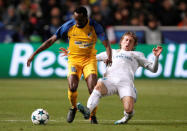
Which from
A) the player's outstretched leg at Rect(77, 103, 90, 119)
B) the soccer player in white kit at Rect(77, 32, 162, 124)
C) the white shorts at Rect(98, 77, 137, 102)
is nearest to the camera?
the player's outstretched leg at Rect(77, 103, 90, 119)

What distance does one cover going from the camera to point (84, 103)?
37.9 ft

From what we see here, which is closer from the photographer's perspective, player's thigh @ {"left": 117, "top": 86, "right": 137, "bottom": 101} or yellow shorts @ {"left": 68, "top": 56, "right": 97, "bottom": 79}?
player's thigh @ {"left": 117, "top": 86, "right": 137, "bottom": 101}

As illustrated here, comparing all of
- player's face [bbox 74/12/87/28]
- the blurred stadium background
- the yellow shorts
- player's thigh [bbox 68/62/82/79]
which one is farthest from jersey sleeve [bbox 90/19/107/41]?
the blurred stadium background

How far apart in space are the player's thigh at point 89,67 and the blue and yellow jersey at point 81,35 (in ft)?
0.43

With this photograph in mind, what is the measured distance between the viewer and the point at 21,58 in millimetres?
→ 18125

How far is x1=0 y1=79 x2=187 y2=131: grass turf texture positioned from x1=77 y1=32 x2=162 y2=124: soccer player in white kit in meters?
0.35

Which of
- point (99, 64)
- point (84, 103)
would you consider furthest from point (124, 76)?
point (99, 64)

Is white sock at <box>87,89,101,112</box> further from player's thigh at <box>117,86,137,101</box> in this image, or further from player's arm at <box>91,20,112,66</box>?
player's arm at <box>91,20,112,66</box>

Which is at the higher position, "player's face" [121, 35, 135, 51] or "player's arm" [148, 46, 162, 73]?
"player's face" [121, 35, 135, 51]

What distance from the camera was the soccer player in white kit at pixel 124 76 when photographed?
811 cm

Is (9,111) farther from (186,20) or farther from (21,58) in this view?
(186,20)

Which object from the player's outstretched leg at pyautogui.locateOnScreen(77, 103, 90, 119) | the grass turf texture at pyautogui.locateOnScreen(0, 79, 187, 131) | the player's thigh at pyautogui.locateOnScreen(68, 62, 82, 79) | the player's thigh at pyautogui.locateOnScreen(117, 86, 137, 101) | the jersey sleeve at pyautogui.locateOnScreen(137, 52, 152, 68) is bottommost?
the grass turf texture at pyautogui.locateOnScreen(0, 79, 187, 131)

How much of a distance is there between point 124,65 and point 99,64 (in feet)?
32.1

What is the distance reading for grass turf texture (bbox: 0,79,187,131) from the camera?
7.95 metres
